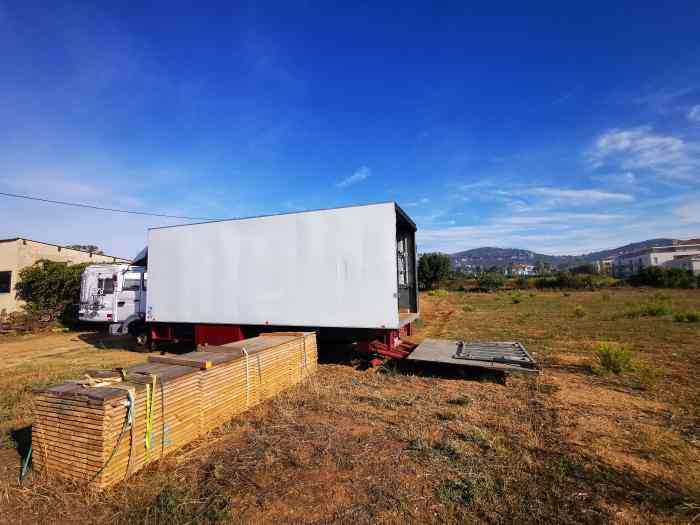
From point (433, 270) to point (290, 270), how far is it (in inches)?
1708

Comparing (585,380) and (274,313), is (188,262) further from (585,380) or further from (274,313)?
(585,380)

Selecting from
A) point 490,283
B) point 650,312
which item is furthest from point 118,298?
point 490,283

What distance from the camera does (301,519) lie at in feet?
9.32

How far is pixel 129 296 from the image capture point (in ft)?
37.6

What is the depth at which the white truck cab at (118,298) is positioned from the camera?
11.3 m

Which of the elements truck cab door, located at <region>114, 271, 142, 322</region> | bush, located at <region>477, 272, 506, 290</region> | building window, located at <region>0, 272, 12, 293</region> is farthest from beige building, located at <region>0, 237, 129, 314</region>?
bush, located at <region>477, 272, 506, 290</region>

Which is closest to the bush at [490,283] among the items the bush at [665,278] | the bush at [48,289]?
the bush at [665,278]

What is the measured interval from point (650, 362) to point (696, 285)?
44.6 metres

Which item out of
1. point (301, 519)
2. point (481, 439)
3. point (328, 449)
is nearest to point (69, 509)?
point (301, 519)

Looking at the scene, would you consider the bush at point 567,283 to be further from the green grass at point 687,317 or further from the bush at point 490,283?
the green grass at point 687,317

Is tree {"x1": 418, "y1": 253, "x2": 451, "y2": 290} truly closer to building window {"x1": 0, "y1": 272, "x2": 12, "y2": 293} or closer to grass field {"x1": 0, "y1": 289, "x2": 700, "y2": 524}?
building window {"x1": 0, "y1": 272, "x2": 12, "y2": 293}

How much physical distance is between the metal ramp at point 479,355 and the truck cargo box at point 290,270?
941 mm

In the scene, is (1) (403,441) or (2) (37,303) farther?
(2) (37,303)

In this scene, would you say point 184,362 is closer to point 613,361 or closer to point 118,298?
point 613,361
